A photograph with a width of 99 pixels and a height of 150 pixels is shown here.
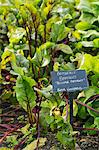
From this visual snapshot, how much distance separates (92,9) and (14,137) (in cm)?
89

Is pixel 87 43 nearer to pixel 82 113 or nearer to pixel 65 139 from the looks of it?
pixel 82 113

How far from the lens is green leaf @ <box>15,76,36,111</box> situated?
1.75 m

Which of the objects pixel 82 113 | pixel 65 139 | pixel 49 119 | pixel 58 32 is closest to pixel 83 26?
pixel 58 32

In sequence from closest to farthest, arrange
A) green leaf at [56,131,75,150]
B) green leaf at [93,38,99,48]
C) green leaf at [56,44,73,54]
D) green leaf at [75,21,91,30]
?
green leaf at [56,131,75,150] < green leaf at [93,38,99,48] < green leaf at [56,44,73,54] < green leaf at [75,21,91,30]

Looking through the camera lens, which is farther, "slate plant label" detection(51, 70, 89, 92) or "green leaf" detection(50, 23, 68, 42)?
"green leaf" detection(50, 23, 68, 42)

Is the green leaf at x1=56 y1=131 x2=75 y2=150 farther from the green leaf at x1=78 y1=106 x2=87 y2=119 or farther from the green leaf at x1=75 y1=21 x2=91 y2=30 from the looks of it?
the green leaf at x1=75 y1=21 x2=91 y2=30

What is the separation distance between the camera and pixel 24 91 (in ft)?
5.79

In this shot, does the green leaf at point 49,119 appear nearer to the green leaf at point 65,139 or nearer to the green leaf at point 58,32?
the green leaf at point 65,139

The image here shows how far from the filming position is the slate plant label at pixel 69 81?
1.67m

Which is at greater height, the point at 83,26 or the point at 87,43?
the point at 83,26

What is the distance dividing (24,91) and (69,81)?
0.22 m

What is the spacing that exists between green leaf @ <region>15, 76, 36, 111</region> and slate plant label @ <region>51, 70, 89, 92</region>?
14 cm

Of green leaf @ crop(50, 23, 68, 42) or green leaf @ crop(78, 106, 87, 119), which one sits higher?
green leaf @ crop(50, 23, 68, 42)

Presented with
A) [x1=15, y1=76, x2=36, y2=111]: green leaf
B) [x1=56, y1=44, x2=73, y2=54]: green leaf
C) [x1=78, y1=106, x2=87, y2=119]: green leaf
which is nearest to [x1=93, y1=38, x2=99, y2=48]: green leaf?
[x1=56, y1=44, x2=73, y2=54]: green leaf
